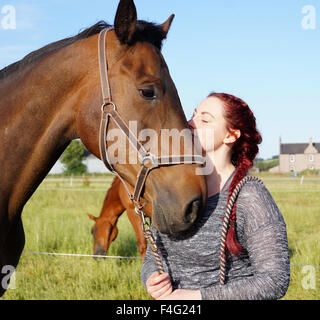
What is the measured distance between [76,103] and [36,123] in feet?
0.92

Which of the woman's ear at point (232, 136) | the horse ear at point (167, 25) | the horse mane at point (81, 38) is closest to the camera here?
the woman's ear at point (232, 136)

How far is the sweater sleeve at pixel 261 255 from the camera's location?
170 cm

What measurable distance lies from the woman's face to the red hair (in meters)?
0.03

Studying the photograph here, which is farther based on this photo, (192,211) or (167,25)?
(167,25)

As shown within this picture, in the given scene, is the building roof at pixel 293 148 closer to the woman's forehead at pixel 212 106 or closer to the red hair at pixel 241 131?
the red hair at pixel 241 131

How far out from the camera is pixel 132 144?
1980 mm

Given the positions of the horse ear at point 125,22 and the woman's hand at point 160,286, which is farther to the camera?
the horse ear at point 125,22

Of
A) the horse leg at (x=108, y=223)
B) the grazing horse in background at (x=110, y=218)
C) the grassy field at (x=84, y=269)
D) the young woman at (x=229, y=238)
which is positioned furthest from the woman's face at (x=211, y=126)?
the horse leg at (x=108, y=223)

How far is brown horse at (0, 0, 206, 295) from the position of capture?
198 centimetres

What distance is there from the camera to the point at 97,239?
6035 mm

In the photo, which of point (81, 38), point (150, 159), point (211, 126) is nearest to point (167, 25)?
point (81, 38)

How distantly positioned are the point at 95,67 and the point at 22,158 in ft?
2.30

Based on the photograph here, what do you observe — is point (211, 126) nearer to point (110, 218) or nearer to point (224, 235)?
point (224, 235)

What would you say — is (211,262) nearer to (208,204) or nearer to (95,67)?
(208,204)
